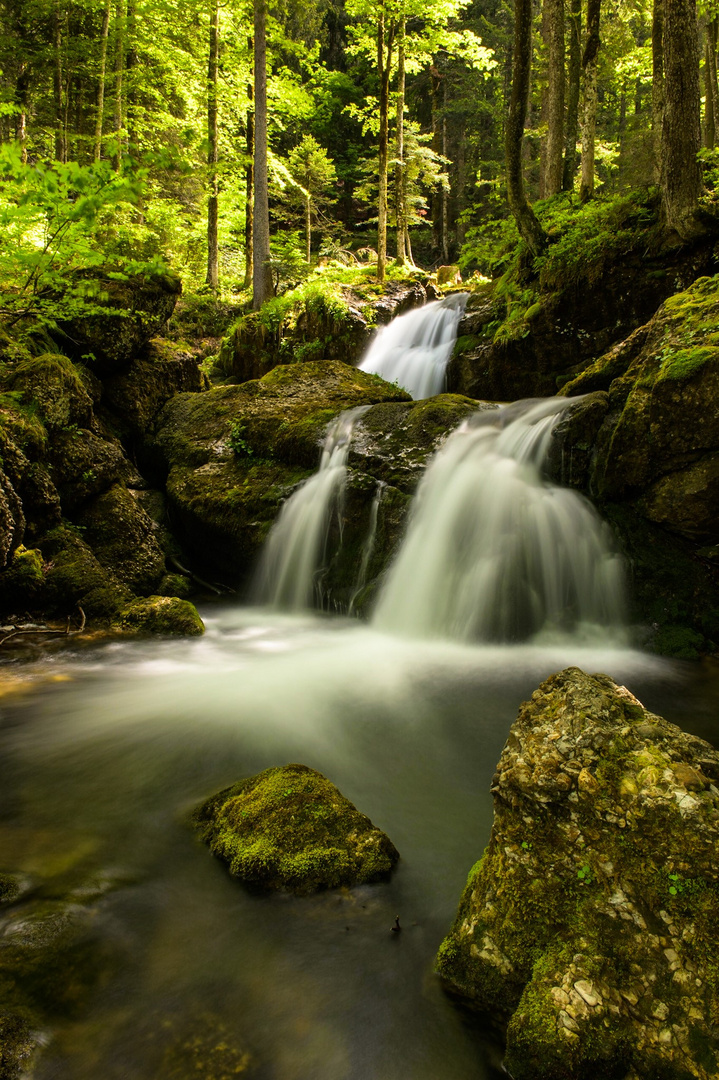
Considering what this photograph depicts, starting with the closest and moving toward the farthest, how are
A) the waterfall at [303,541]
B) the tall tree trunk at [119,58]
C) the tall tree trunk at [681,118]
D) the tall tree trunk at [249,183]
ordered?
the tall tree trunk at [681,118]
the waterfall at [303,541]
the tall tree trunk at [119,58]
the tall tree trunk at [249,183]

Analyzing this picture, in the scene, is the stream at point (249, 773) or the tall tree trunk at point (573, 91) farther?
the tall tree trunk at point (573, 91)

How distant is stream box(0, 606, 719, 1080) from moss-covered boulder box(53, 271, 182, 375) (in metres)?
5.43

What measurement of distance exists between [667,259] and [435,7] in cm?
1348

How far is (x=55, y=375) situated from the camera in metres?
7.51

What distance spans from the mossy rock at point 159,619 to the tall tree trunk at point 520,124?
362 inches

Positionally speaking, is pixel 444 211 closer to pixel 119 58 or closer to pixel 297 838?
pixel 119 58

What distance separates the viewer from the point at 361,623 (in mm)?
7355

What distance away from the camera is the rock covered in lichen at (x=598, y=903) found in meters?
1.63

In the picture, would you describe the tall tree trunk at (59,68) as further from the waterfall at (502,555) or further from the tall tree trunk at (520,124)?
the waterfall at (502,555)

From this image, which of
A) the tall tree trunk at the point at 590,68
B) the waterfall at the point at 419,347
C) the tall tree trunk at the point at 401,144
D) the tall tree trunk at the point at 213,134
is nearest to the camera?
the tall tree trunk at the point at 590,68

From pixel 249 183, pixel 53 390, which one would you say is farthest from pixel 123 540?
pixel 249 183

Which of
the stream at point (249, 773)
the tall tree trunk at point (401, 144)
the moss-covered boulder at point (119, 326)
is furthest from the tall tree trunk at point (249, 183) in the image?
the stream at point (249, 773)

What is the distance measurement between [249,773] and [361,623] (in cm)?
376

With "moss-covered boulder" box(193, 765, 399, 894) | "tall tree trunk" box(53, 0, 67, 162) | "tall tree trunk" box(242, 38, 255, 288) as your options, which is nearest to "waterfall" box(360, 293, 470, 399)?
"tall tree trunk" box(242, 38, 255, 288)
